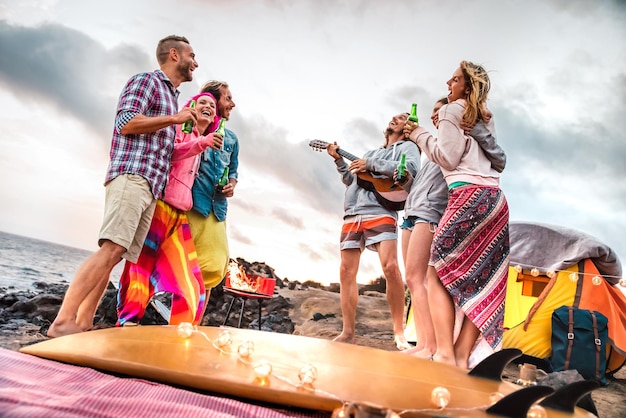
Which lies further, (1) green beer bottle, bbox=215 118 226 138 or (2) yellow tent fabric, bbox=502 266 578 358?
(2) yellow tent fabric, bbox=502 266 578 358

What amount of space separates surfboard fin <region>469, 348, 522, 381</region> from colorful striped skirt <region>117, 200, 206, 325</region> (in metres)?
1.83

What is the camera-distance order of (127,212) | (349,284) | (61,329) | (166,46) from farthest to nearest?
(349,284) → (166,46) → (127,212) → (61,329)

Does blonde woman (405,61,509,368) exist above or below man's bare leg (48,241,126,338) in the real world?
above

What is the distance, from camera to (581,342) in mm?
3670

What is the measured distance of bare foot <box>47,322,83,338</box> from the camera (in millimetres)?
2032

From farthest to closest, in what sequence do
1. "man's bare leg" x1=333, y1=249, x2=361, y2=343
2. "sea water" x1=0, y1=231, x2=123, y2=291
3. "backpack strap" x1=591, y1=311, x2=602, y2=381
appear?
1. "sea water" x1=0, y1=231, x2=123, y2=291
2. "backpack strap" x1=591, y1=311, x2=602, y2=381
3. "man's bare leg" x1=333, y1=249, x2=361, y2=343

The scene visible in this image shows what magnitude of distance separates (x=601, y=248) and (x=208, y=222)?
3.50 metres

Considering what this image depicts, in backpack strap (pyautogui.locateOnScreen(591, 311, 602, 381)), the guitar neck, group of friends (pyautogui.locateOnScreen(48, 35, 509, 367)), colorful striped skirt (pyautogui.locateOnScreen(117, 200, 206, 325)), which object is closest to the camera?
group of friends (pyautogui.locateOnScreen(48, 35, 509, 367))

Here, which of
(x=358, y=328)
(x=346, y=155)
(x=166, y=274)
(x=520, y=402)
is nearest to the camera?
(x=520, y=402)

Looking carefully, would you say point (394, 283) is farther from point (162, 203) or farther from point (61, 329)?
point (61, 329)

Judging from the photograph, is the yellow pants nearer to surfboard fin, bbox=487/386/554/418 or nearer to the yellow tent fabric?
surfboard fin, bbox=487/386/554/418

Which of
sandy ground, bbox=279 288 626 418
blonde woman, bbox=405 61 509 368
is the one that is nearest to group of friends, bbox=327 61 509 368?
blonde woman, bbox=405 61 509 368

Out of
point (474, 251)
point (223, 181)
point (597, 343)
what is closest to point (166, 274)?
point (223, 181)

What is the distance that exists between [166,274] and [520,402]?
90.2 inches
